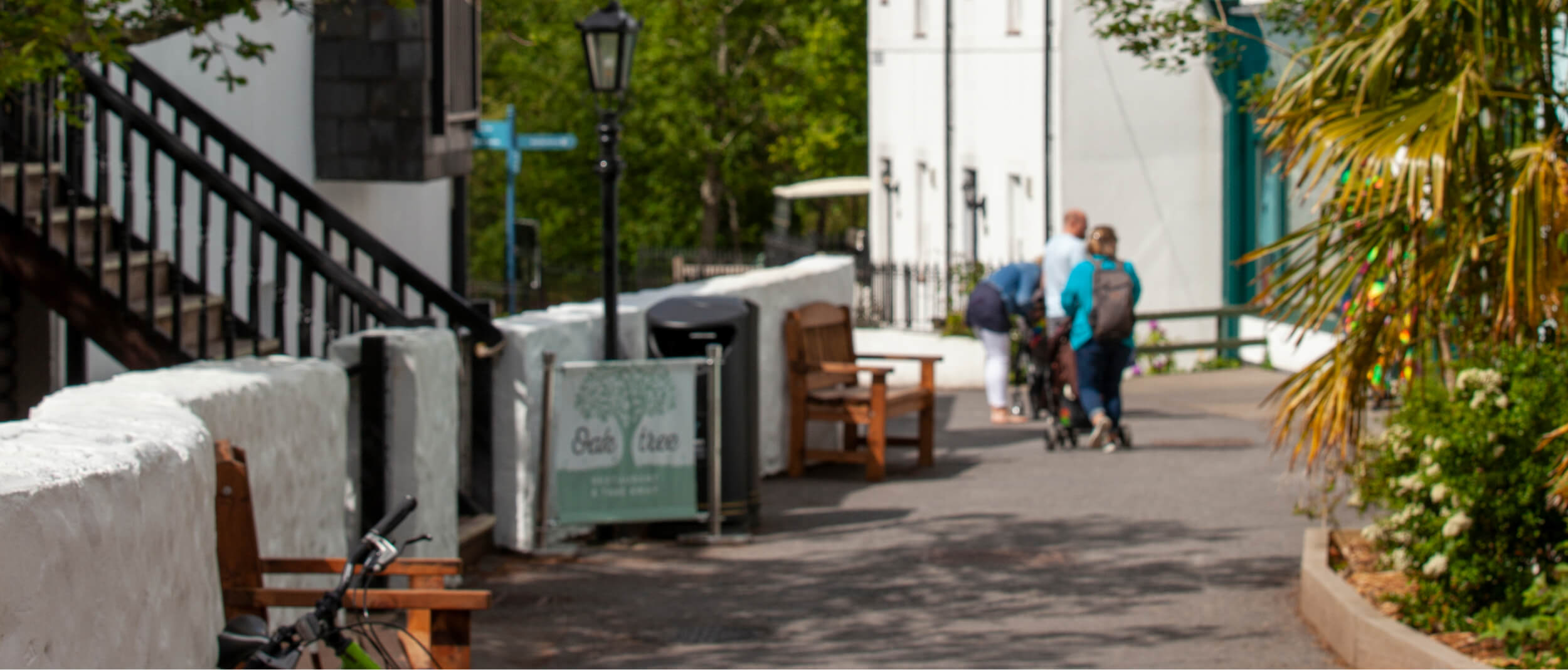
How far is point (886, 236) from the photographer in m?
34.7

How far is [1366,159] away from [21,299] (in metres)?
7.19

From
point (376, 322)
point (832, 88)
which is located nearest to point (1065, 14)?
point (376, 322)

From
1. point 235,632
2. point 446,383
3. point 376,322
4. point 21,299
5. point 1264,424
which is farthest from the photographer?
point 1264,424

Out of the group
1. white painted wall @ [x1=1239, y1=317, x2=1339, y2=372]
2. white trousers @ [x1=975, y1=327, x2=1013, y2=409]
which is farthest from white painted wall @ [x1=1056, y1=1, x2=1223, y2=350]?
white trousers @ [x1=975, y1=327, x2=1013, y2=409]

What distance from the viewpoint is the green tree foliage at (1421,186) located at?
21.7 ft

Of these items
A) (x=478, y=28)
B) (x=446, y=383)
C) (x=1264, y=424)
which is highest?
(x=478, y=28)

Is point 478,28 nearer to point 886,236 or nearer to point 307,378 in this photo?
point 307,378

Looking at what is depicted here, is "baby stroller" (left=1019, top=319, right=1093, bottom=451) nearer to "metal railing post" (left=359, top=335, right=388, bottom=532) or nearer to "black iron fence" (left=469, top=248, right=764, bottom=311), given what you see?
"metal railing post" (left=359, top=335, right=388, bottom=532)

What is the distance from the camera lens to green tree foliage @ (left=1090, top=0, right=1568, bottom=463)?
6.62 meters

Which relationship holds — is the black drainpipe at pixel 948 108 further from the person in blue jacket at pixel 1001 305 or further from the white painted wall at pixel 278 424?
the white painted wall at pixel 278 424

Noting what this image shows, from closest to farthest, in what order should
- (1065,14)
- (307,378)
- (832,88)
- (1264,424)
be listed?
(307,378)
(1264,424)
(1065,14)
(832,88)

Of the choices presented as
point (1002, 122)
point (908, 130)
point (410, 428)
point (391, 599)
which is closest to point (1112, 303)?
point (410, 428)

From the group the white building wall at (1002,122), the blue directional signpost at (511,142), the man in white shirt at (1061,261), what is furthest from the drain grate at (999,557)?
the white building wall at (1002,122)

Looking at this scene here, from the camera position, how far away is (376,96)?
580 inches
